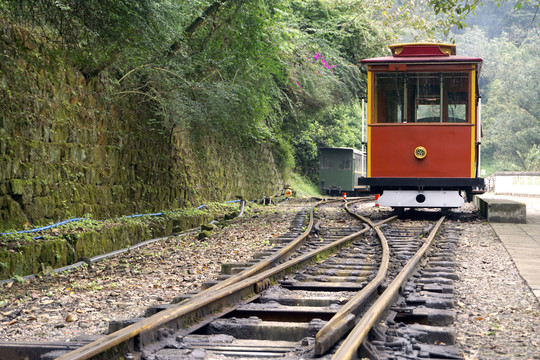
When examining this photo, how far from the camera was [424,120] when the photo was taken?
12570mm

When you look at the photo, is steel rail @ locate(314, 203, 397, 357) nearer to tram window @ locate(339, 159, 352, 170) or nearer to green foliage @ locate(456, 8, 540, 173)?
tram window @ locate(339, 159, 352, 170)

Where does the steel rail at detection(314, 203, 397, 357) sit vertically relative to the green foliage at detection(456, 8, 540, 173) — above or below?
below

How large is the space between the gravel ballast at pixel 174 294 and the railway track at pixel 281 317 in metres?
0.51

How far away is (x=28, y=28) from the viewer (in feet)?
27.5

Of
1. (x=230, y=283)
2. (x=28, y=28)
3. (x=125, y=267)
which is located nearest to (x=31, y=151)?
(x=28, y=28)

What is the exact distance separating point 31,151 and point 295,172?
2820cm

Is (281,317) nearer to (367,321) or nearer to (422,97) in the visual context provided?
(367,321)

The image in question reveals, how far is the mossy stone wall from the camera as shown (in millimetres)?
7852

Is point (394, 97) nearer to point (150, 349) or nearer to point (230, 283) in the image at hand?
point (230, 283)

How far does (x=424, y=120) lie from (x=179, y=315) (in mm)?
9591

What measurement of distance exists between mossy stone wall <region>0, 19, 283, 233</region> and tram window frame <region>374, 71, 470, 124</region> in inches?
178

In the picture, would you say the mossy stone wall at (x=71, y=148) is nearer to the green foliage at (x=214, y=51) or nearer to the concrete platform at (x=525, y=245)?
the green foliage at (x=214, y=51)

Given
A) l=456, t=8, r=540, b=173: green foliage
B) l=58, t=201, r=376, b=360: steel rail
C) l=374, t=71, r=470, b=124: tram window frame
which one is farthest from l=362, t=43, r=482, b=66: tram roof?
l=456, t=8, r=540, b=173: green foliage

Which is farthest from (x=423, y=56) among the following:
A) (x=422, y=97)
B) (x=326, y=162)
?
(x=326, y=162)
